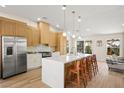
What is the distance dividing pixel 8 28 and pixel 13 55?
119 centimetres

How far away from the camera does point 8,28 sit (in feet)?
17.0

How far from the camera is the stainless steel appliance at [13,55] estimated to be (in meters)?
4.78

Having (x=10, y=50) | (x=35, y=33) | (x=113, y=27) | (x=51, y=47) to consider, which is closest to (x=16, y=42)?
(x=10, y=50)

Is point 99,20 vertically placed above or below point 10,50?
above

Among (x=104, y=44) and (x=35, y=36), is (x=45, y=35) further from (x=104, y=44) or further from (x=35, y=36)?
(x=104, y=44)

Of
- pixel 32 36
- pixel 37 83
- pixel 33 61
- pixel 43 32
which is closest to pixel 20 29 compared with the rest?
pixel 32 36

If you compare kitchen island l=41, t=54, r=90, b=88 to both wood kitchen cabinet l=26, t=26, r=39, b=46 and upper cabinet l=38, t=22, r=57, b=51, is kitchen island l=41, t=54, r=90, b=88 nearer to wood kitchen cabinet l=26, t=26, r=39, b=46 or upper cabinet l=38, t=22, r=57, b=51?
wood kitchen cabinet l=26, t=26, r=39, b=46

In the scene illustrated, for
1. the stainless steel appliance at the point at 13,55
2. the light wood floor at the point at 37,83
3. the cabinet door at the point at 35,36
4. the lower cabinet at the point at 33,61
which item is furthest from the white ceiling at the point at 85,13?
the light wood floor at the point at 37,83

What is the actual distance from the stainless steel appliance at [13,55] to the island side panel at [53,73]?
1.62m

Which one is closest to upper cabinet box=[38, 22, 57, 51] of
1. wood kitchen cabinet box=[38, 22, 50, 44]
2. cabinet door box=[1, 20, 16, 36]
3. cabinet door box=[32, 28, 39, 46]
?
wood kitchen cabinet box=[38, 22, 50, 44]
